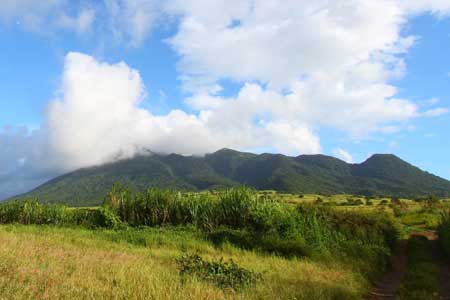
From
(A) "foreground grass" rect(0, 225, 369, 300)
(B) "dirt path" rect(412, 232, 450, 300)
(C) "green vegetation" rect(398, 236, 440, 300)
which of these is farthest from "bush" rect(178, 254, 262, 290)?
(B) "dirt path" rect(412, 232, 450, 300)

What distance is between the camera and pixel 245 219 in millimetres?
25375

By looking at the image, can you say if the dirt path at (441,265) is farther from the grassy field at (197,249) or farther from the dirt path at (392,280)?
the grassy field at (197,249)

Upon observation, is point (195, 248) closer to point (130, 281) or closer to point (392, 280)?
point (392, 280)

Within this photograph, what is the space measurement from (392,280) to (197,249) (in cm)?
825

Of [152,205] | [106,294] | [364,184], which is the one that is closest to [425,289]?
[106,294]

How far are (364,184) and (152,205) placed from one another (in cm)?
17329

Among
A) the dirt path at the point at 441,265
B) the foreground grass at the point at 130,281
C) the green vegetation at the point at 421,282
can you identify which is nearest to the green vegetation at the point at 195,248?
the foreground grass at the point at 130,281

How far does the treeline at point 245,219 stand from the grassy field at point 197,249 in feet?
0.24

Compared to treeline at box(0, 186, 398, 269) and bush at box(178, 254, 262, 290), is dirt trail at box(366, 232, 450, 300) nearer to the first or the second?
treeline at box(0, 186, 398, 269)

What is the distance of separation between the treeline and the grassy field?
0.07 meters

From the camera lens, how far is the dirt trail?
479 inches

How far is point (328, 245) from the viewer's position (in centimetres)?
1997

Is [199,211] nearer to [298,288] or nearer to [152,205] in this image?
[152,205]

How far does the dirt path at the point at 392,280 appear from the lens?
12.1m
